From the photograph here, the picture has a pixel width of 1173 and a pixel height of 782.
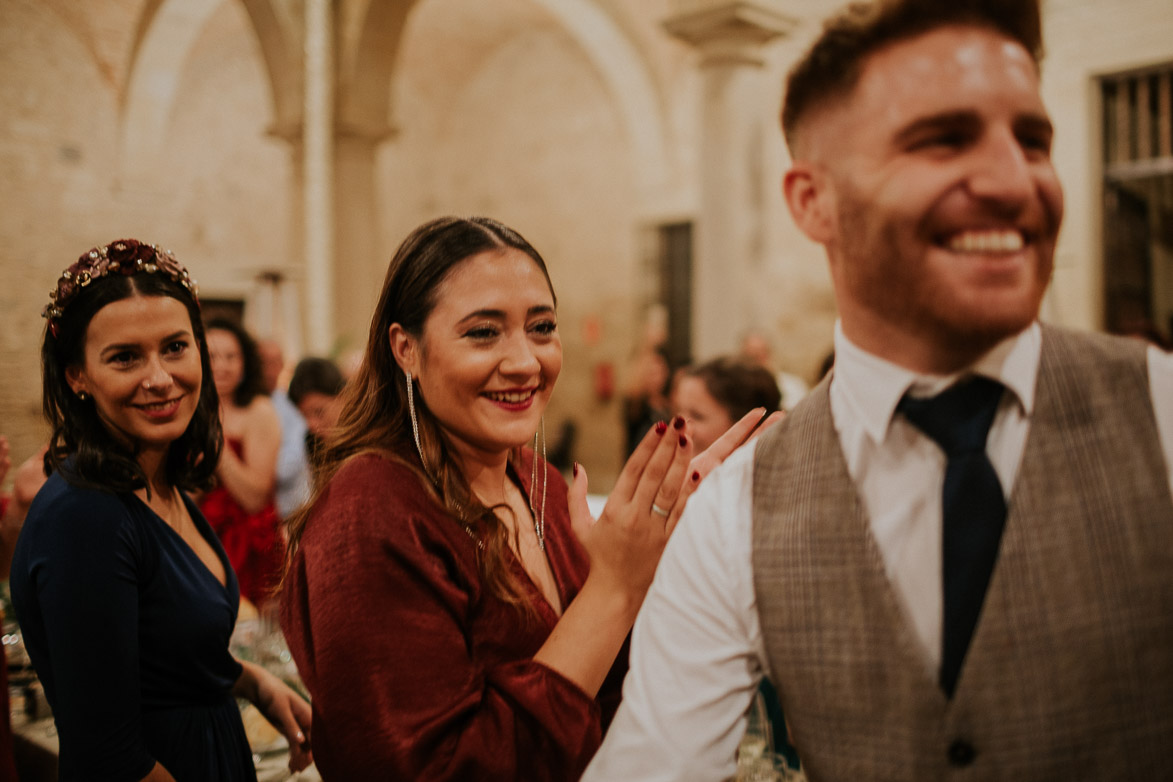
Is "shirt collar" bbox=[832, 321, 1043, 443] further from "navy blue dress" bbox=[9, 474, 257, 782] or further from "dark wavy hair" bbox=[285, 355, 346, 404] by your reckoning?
"dark wavy hair" bbox=[285, 355, 346, 404]

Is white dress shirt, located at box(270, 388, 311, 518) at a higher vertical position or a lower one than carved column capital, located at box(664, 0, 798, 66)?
lower

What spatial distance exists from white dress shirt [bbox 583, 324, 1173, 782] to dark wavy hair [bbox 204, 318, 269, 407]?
2.95 m

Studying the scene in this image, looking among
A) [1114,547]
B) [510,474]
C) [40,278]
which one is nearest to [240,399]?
[510,474]

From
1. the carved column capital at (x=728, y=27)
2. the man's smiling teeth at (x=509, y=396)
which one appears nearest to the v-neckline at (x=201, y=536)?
the man's smiling teeth at (x=509, y=396)

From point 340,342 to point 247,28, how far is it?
18.8 feet

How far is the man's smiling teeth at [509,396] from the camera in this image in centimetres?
146

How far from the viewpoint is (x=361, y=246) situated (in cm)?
802

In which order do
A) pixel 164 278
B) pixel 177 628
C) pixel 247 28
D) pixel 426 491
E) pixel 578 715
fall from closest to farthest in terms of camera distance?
pixel 578 715
pixel 426 491
pixel 177 628
pixel 164 278
pixel 247 28

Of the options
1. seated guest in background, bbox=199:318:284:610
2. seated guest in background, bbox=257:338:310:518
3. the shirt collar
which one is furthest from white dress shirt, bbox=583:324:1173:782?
seated guest in background, bbox=257:338:310:518

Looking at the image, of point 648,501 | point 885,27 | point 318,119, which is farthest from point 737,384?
point 318,119

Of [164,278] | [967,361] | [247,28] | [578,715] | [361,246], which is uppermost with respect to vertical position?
[247,28]

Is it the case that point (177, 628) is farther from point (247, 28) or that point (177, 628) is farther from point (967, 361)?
point (247, 28)

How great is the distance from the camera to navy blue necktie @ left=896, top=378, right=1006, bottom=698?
93 centimetres

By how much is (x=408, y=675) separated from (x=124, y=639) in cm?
60
